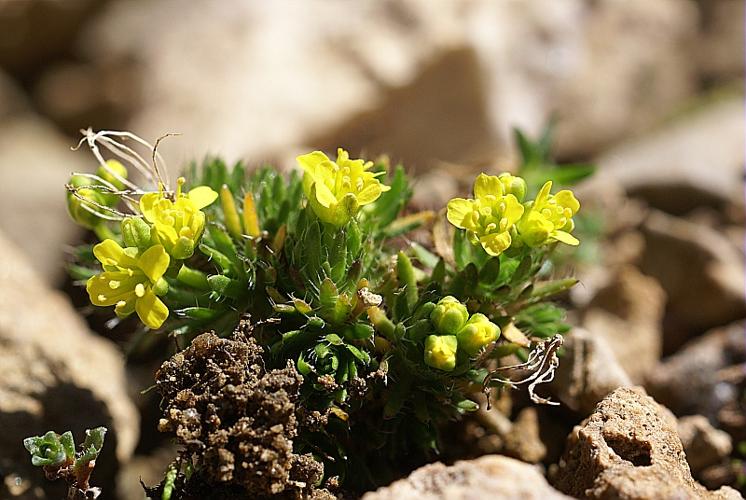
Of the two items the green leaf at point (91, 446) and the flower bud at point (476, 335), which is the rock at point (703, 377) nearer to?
the flower bud at point (476, 335)

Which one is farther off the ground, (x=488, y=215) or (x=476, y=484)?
(x=488, y=215)

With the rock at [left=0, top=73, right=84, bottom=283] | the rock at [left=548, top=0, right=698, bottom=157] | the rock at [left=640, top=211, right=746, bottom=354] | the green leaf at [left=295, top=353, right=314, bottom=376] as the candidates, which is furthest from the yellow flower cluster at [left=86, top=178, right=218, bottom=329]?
the rock at [left=548, top=0, right=698, bottom=157]

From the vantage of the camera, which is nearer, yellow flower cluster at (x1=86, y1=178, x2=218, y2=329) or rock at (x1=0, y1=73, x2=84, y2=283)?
yellow flower cluster at (x1=86, y1=178, x2=218, y2=329)

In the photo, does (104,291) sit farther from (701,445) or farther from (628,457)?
(701,445)

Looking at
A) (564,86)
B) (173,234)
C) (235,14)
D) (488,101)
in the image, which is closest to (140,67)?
(235,14)

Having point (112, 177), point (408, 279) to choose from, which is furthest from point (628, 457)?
point (112, 177)

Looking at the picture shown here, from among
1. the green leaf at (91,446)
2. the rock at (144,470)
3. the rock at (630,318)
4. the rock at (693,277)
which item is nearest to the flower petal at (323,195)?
the green leaf at (91,446)

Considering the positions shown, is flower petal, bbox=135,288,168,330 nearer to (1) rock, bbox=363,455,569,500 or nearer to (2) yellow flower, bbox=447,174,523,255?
(1) rock, bbox=363,455,569,500
